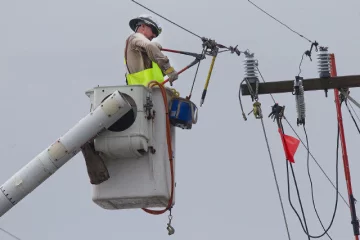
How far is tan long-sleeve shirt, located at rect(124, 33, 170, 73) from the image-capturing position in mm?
22562

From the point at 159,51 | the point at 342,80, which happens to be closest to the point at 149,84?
the point at 159,51

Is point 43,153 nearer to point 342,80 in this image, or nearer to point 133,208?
point 133,208

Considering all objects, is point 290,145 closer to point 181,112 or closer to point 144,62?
point 181,112

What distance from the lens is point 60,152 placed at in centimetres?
2175

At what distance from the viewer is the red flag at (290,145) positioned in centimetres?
2352

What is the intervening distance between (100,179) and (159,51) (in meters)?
2.34

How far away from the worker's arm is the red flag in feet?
8.32

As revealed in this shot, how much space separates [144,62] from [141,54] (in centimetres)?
17

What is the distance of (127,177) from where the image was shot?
22.2m

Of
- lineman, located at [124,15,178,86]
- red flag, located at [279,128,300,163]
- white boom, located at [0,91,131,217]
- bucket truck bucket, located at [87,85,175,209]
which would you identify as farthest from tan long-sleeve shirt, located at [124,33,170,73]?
red flag, located at [279,128,300,163]

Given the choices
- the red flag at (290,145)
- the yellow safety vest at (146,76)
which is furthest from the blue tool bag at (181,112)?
the red flag at (290,145)

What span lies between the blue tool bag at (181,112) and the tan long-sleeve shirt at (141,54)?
0.58m

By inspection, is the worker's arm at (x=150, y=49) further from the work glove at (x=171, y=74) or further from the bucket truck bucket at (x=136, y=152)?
the bucket truck bucket at (x=136, y=152)

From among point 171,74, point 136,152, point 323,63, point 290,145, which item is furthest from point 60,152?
point 323,63
